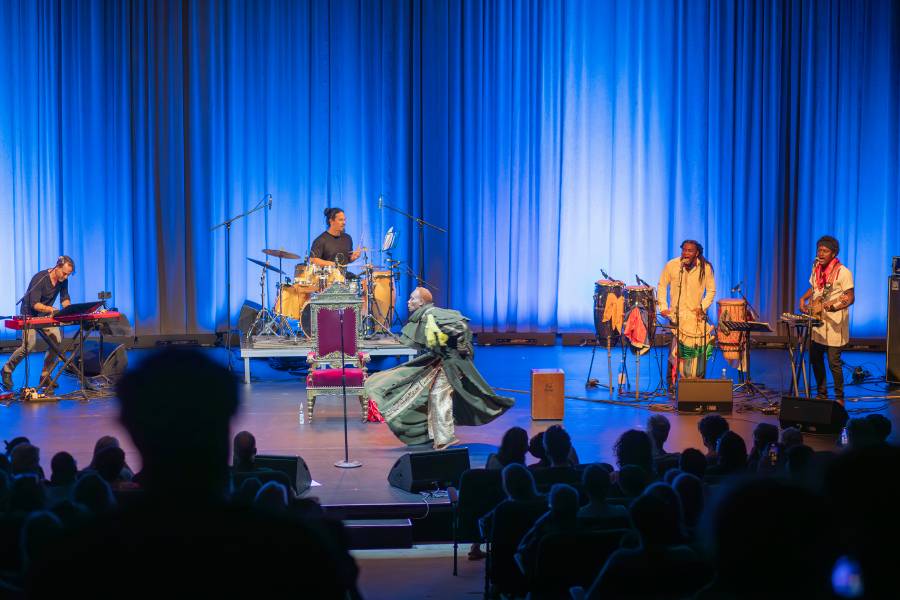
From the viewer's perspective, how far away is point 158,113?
1415 centimetres

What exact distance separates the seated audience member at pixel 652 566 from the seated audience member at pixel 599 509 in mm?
1103

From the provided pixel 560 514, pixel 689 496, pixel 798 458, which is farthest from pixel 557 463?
pixel 560 514

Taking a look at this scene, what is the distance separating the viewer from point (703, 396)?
955cm

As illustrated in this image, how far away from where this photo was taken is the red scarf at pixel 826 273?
988cm

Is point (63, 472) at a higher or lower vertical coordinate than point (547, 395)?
higher

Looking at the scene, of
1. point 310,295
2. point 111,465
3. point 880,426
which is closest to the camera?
point 111,465

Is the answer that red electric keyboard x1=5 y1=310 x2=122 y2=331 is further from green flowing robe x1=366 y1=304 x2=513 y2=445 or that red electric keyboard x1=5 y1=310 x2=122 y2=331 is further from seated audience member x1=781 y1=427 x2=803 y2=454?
seated audience member x1=781 y1=427 x2=803 y2=454

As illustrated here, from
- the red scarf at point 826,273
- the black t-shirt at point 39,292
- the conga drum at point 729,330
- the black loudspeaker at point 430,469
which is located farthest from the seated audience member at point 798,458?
the black t-shirt at point 39,292

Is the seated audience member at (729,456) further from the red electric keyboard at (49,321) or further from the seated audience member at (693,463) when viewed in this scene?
the red electric keyboard at (49,321)

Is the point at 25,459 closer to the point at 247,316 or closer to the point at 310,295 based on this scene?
the point at 310,295

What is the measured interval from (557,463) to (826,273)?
532 cm

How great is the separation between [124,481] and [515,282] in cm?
984

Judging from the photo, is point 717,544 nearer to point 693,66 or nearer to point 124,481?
point 124,481

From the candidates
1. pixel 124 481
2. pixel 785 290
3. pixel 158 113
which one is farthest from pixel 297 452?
pixel 785 290
